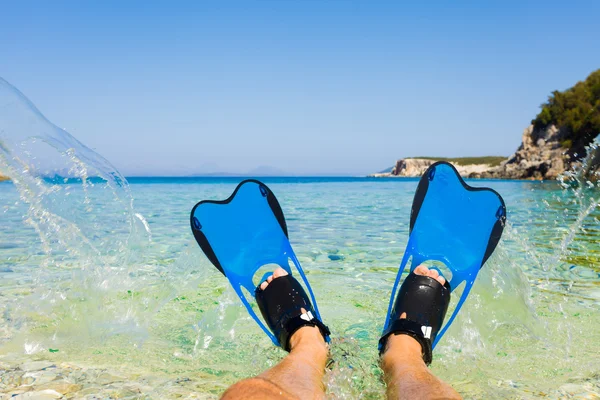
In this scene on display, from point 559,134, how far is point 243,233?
42.0m

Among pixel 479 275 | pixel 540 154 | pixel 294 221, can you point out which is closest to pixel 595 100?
pixel 540 154

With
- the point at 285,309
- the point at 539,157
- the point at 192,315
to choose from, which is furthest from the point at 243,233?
the point at 539,157

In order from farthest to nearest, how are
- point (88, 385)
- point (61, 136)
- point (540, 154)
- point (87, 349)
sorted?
point (540, 154) < point (61, 136) < point (87, 349) < point (88, 385)

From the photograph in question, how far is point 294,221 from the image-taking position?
674 centimetres

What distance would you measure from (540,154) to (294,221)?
→ 3898 cm

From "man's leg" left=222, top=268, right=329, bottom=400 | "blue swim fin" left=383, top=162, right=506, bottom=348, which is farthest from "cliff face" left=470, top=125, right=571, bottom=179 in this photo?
"man's leg" left=222, top=268, right=329, bottom=400

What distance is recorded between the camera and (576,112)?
122 feet

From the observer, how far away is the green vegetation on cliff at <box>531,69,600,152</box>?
3600 centimetres

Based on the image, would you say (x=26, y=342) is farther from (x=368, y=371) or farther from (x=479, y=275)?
(x=479, y=275)

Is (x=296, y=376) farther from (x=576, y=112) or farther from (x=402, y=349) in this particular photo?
(x=576, y=112)

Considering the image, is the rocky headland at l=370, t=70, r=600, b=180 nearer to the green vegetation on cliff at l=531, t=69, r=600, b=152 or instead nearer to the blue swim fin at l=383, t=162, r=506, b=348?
the green vegetation on cliff at l=531, t=69, r=600, b=152

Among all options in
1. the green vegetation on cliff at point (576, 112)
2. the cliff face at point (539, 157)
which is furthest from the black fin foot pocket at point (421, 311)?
the green vegetation on cliff at point (576, 112)

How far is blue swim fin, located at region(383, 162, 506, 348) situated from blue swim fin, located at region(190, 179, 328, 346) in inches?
32.7

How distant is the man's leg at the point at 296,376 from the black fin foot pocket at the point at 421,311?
28 centimetres
